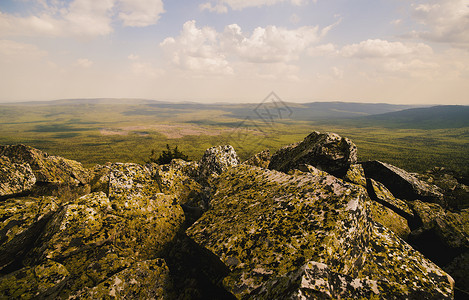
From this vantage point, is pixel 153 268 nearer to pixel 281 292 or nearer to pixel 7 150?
pixel 281 292

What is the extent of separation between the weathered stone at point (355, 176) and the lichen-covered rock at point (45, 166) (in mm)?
17690

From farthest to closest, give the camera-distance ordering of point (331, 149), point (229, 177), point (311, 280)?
point (331, 149) → point (229, 177) → point (311, 280)

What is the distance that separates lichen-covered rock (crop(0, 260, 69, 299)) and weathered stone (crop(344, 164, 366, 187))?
12.3m

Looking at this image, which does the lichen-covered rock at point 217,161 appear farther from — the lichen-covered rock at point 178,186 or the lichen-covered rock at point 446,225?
the lichen-covered rock at point 446,225

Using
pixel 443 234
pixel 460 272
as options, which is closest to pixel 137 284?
pixel 460 272

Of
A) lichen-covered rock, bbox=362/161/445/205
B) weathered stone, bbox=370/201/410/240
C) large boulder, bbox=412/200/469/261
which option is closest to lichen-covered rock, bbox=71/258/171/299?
weathered stone, bbox=370/201/410/240

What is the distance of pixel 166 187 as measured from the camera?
35.4 ft

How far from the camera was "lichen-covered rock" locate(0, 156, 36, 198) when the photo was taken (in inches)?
412

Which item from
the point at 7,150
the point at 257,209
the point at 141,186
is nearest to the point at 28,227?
the point at 141,186

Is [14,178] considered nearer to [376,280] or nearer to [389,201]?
[376,280]

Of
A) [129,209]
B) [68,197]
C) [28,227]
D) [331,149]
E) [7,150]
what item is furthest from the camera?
[7,150]

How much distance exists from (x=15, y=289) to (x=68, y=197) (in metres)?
10.2

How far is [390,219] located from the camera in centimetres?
875

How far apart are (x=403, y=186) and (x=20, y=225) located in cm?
1745
